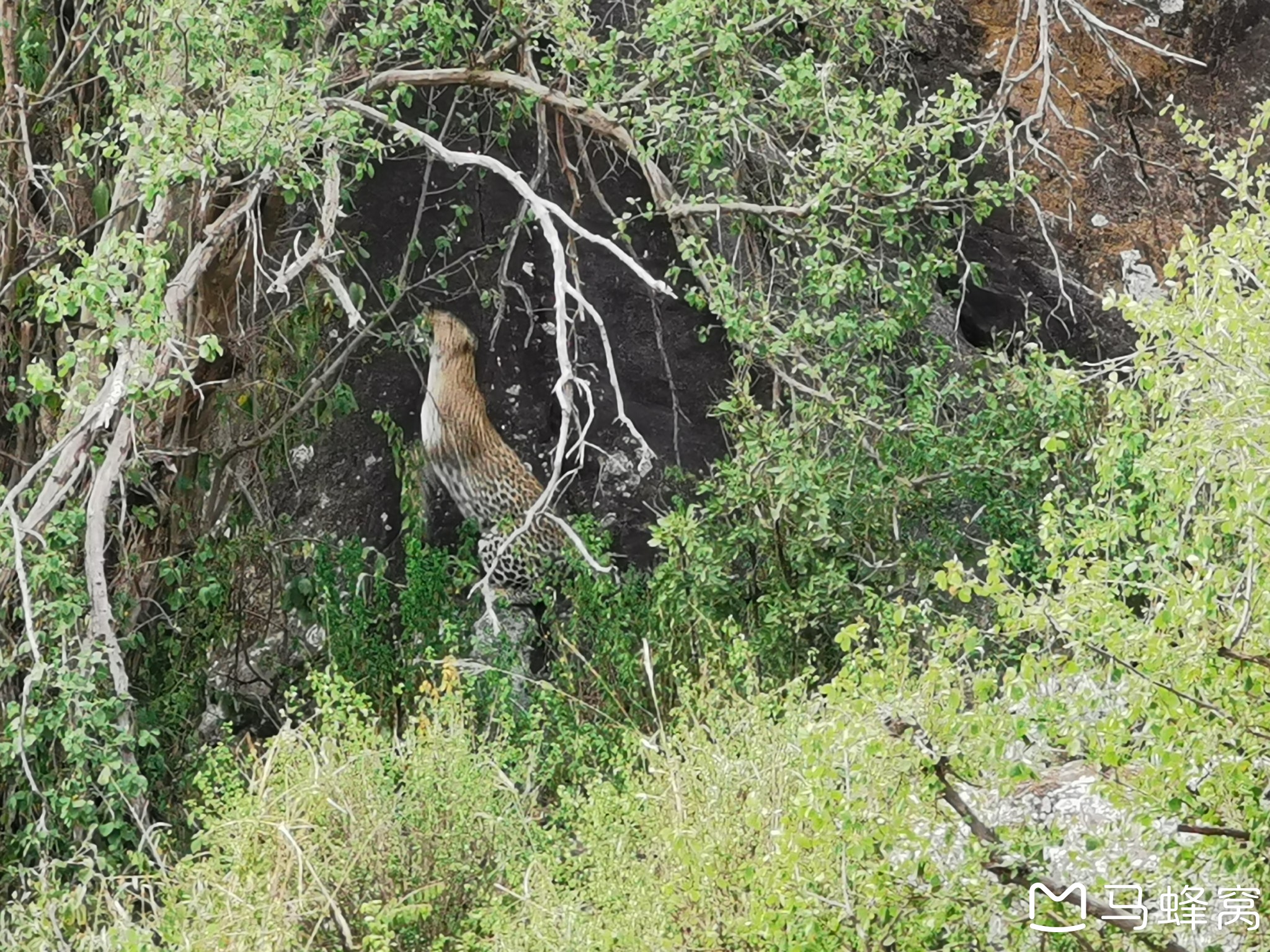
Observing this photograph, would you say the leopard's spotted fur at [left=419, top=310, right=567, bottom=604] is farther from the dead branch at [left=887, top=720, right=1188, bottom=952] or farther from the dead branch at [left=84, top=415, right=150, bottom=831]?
the dead branch at [left=887, top=720, right=1188, bottom=952]

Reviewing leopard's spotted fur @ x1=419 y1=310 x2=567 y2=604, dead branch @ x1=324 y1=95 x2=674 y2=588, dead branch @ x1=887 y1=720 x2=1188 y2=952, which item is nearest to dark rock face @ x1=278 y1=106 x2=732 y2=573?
leopard's spotted fur @ x1=419 y1=310 x2=567 y2=604

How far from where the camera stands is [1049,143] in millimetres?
6508

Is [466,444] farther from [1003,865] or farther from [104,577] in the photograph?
[1003,865]

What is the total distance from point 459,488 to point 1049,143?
2496 mm

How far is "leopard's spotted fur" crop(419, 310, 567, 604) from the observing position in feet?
19.7

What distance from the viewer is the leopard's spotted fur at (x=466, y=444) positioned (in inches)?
237

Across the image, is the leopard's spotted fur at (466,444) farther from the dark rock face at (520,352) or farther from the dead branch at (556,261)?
the dead branch at (556,261)

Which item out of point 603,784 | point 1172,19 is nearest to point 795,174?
point 603,784

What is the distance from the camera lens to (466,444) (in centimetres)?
608

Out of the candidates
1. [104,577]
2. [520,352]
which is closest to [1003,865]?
[104,577]

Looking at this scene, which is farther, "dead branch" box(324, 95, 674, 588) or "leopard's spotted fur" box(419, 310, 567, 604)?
"leopard's spotted fur" box(419, 310, 567, 604)

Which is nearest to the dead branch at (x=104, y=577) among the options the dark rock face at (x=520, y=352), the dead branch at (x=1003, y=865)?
the dead branch at (x=1003, y=865)

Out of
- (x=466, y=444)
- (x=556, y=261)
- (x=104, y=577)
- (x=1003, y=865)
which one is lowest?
(x=466, y=444)

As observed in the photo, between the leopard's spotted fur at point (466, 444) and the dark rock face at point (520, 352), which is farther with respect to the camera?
the dark rock face at point (520, 352)
